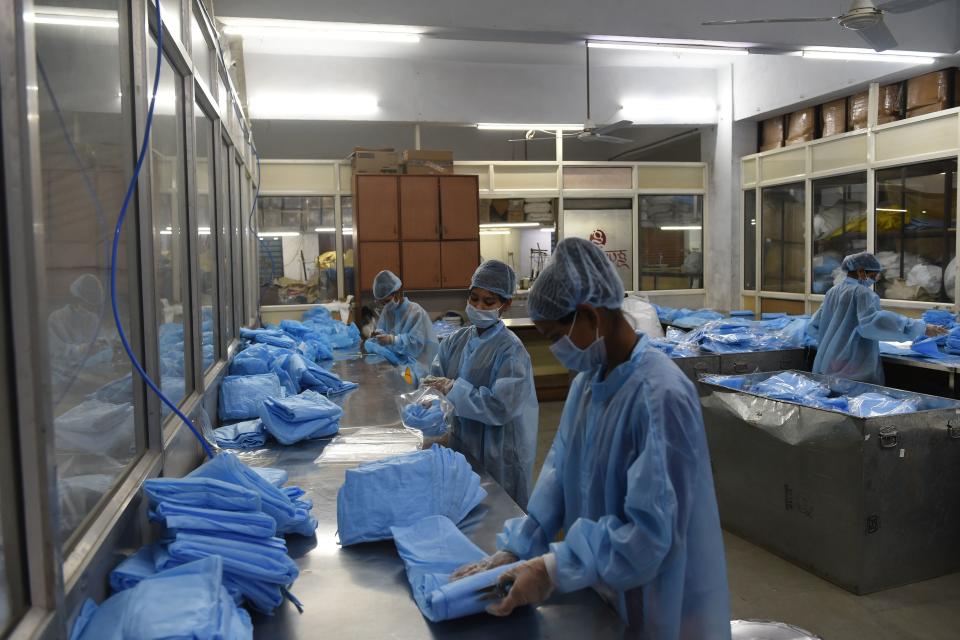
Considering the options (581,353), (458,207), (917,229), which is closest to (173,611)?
(581,353)

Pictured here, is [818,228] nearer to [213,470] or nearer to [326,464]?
[326,464]

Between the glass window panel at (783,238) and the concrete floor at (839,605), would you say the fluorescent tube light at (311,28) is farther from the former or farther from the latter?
the glass window panel at (783,238)

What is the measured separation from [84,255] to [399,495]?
88cm

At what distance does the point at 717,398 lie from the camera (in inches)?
150

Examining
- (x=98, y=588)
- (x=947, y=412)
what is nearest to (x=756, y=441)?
(x=947, y=412)

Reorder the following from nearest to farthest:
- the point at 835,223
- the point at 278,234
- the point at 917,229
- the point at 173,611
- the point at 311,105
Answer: the point at 173,611 → the point at 917,229 → the point at 835,223 → the point at 311,105 → the point at 278,234

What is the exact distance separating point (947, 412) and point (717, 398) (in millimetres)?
1071

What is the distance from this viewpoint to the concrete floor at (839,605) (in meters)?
2.77

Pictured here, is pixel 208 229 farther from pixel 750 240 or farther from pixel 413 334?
pixel 750 240

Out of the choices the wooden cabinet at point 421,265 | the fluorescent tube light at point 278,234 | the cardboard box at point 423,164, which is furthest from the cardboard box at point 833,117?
the fluorescent tube light at point 278,234

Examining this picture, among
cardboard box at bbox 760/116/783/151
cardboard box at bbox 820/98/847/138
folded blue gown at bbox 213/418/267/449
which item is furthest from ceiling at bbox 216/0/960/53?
cardboard box at bbox 760/116/783/151

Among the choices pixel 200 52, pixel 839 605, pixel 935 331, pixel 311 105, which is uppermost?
pixel 311 105

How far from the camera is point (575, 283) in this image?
1329mm

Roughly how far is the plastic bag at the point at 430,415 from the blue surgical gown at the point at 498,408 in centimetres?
4
